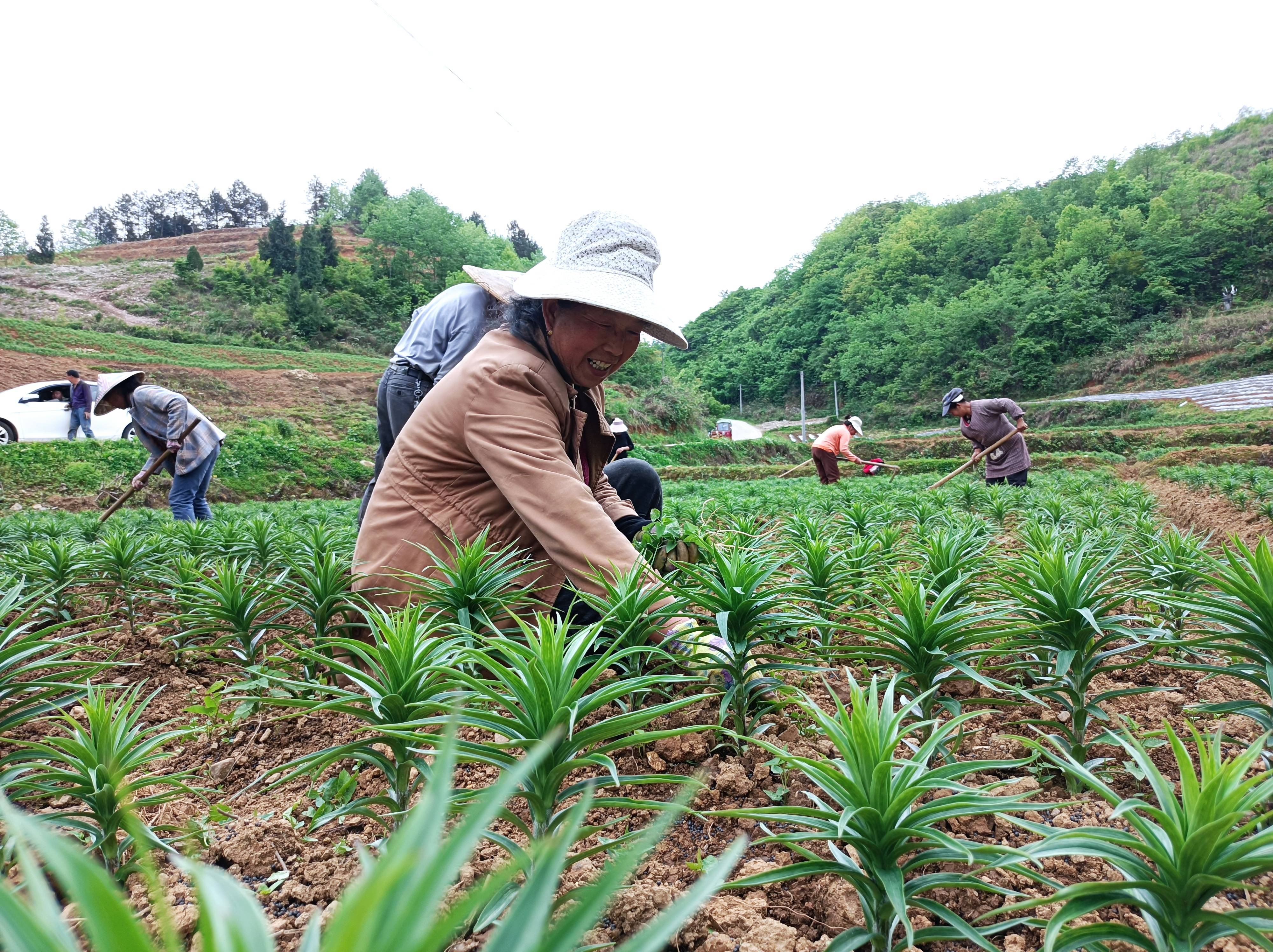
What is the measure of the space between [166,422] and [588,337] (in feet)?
22.6

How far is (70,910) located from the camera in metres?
1.36

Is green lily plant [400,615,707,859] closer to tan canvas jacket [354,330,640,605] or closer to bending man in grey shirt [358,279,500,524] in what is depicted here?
tan canvas jacket [354,330,640,605]

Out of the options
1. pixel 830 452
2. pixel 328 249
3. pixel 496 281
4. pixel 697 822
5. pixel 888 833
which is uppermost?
pixel 328 249

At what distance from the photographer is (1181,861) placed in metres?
0.92

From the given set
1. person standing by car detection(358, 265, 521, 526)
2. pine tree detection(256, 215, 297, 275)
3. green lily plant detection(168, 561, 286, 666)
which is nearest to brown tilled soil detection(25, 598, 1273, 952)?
green lily plant detection(168, 561, 286, 666)

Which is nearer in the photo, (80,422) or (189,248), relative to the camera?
(80,422)

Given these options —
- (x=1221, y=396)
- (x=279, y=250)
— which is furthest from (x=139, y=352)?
(x=1221, y=396)

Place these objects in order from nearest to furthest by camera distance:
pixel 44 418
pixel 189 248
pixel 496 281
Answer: pixel 496 281 < pixel 44 418 < pixel 189 248

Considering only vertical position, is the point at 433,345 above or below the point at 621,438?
above

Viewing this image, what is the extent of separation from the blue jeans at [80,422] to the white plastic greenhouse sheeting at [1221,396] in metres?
39.3

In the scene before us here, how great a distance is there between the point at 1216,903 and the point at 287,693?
251cm

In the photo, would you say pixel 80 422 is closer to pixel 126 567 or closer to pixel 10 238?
pixel 126 567

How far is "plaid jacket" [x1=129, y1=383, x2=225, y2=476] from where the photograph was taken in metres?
7.39

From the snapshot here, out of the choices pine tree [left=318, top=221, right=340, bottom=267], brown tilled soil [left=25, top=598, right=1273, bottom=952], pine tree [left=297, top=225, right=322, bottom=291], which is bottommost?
brown tilled soil [left=25, top=598, right=1273, bottom=952]
